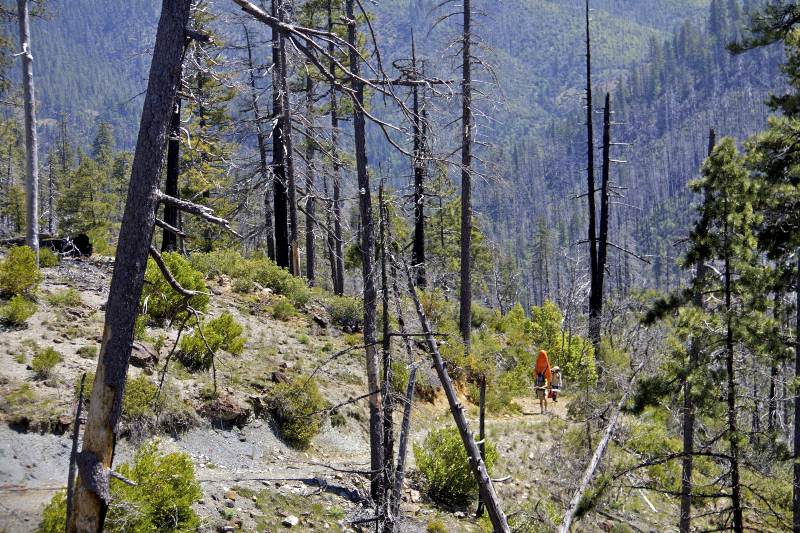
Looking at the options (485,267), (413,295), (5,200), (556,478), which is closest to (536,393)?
(556,478)

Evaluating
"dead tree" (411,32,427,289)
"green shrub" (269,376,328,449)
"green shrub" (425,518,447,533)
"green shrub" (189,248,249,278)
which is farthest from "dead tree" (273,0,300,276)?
"green shrub" (425,518,447,533)

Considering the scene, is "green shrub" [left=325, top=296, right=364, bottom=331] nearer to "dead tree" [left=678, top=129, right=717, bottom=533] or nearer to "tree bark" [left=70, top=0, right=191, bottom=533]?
"dead tree" [left=678, top=129, right=717, bottom=533]

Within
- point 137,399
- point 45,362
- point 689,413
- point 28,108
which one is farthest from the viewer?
point 28,108

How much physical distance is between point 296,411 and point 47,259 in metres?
6.69

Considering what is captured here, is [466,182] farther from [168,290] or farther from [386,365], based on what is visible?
[386,365]

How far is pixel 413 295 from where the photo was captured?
21.2ft

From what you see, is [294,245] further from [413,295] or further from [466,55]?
[413,295]

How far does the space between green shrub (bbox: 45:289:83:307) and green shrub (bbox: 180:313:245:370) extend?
195cm

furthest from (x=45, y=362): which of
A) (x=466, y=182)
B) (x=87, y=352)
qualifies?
(x=466, y=182)

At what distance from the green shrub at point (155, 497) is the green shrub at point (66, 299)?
4953mm

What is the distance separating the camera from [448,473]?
1077 centimetres

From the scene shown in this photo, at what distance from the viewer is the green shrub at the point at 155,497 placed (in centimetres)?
612

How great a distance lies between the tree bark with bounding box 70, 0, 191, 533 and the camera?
151 inches

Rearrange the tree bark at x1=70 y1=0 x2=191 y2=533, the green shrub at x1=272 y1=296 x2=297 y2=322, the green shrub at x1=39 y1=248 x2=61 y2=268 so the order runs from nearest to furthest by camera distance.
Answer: the tree bark at x1=70 y1=0 x2=191 y2=533 → the green shrub at x1=39 y1=248 x2=61 y2=268 → the green shrub at x1=272 y1=296 x2=297 y2=322
